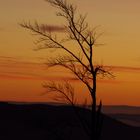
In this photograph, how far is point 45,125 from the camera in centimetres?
5012

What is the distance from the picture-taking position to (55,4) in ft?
77.3

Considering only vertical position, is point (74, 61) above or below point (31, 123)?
above

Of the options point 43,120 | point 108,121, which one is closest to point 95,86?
point 43,120

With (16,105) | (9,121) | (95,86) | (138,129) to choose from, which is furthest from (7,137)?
(95,86)

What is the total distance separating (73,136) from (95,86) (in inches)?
977

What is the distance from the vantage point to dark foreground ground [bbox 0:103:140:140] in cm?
4559

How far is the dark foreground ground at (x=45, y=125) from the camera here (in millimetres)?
45594

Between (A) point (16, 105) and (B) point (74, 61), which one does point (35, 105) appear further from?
(B) point (74, 61)

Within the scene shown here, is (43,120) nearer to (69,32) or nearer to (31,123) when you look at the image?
(31,123)

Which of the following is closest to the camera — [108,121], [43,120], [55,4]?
[55,4]

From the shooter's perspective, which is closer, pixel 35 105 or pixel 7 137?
pixel 7 137

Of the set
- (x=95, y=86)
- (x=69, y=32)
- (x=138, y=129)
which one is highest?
(x=69, y=32)

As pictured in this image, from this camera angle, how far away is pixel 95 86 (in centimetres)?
2373

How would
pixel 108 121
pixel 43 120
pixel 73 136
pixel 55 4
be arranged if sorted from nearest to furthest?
pixel 55 4, pixel 73 136, pixel 43 120, pixel 108 121
